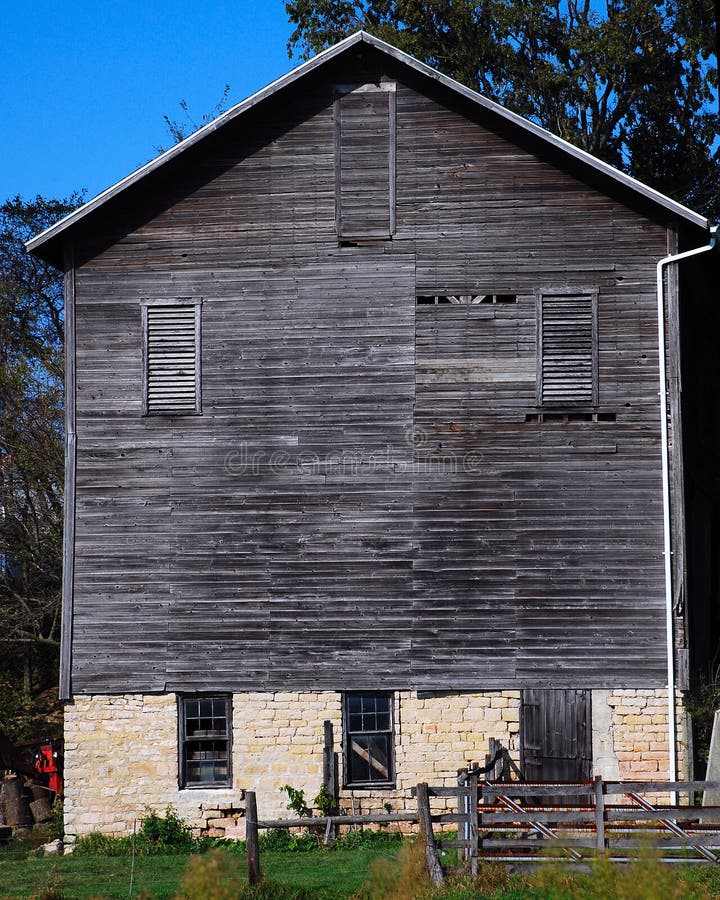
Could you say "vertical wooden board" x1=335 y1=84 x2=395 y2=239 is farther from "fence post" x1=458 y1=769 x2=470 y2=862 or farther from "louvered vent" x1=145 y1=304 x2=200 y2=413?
"fence post" x1=458 y1=769 x2=470 y2=862

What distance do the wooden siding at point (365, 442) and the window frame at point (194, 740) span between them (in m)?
0.32

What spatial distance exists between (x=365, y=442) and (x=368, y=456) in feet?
0.77

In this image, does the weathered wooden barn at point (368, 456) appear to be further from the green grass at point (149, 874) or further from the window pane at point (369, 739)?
the green grass at point (149, 874)

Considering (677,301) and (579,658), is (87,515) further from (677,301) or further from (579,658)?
(677,301)

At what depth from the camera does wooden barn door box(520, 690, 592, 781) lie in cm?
1991

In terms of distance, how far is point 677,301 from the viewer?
20484mm

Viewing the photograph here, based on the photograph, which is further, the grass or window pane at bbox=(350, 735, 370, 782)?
window pane at bbox=(350, 735, 370, 782)

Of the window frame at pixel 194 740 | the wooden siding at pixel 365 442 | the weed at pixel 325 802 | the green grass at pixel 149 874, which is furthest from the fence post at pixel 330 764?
the window frame at pixel 194 740

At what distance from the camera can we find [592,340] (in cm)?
2045

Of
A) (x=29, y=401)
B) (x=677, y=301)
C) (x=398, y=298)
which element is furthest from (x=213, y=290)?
(x=29, y=401)

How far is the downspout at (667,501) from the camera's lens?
19656 millimetres

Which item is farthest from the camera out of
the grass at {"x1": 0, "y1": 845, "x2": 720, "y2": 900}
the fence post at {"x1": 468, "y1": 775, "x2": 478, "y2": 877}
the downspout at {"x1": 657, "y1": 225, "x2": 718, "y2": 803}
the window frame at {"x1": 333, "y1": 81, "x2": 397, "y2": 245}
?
the window frame at {"x1": 333, "y1": 81, "x2": 397, "y2": 245}

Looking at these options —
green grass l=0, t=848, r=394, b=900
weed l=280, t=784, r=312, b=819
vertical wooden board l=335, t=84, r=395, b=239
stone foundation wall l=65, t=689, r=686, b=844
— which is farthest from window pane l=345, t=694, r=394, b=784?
vertical wooden board l=335, t=84, r=395, b=239

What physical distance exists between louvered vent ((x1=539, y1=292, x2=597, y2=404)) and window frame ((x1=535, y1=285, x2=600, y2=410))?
16 millimetres
